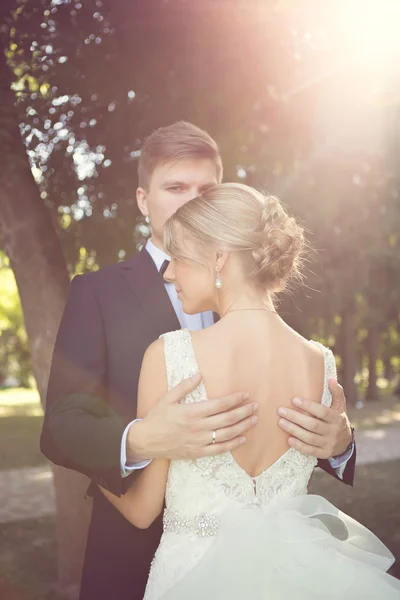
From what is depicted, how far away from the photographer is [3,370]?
5862cm

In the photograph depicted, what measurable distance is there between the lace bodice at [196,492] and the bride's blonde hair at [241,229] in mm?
387

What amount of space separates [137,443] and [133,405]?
0.58 m

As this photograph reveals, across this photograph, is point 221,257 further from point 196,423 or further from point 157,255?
point 157,255

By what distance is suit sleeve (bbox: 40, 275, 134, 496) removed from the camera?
2801 mm

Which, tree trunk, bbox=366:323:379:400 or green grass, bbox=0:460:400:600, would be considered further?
tree trunk, bbox=366:323:379:400

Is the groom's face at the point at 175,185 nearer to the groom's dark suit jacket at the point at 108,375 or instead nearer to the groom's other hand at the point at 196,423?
the groom's dark suit jacket at the point at 108,375

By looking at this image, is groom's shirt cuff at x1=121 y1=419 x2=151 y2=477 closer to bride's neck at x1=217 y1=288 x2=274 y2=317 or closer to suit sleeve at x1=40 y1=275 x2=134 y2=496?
suit sleeve at x1=40 y1=275 x2=134 y2=496

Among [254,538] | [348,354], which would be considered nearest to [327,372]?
[254,538]

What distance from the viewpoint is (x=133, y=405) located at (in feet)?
10.8

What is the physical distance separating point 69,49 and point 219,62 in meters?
1.35

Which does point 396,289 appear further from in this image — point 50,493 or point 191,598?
point 191,598

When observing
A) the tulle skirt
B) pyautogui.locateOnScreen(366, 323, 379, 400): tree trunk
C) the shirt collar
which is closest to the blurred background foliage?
the shirt collar

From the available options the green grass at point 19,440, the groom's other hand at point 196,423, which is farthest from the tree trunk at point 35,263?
the green grass at point 19,440

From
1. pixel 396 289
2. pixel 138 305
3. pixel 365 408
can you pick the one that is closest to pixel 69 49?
pixel 138 305
